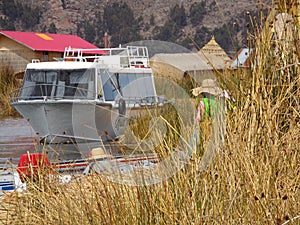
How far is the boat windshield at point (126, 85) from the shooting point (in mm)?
17078

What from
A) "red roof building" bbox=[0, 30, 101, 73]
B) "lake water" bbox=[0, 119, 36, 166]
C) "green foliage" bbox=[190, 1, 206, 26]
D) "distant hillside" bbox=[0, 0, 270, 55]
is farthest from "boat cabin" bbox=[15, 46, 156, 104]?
"green foliage" bbox=[190, 1, 206, 26]

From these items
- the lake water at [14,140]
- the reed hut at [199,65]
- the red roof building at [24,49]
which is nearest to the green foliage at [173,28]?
the reed hut at [199,65]

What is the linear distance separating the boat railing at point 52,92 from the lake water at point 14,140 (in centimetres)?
100

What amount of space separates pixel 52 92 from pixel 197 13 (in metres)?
73.4

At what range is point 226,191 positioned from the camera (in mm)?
4148

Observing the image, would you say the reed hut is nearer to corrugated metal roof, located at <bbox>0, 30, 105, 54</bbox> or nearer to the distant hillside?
corrugated metal roof, located at <bbox>0, 30, 105, 54</bbox>

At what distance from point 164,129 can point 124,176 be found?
1.39m

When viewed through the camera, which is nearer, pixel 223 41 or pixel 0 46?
pixel 0 46

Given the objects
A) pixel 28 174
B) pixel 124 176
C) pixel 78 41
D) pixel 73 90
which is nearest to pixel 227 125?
pixel 124 176

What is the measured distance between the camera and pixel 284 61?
543cm

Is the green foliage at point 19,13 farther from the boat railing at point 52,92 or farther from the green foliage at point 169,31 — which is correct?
the boat railing at point 52,92

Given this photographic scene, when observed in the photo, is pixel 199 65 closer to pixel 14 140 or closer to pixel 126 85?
pixel 126 85

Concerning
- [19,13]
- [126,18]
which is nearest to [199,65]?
[19,13]

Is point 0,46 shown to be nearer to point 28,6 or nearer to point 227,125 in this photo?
point 227,125
